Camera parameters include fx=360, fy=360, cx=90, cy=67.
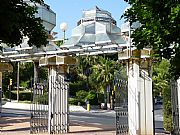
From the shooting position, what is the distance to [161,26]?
18.7ft

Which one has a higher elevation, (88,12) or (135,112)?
(88,12)

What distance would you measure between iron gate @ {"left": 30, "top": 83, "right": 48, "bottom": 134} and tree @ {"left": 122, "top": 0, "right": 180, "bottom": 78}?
415 inches

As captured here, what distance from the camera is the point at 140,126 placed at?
1433cm

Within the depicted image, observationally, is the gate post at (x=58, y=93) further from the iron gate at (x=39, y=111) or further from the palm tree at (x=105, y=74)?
the palm tree at (x=105, y=74)

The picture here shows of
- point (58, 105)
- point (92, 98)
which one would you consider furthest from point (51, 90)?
point (92, 98)

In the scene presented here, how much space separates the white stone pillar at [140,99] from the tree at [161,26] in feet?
26.7

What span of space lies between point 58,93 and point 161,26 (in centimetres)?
1151

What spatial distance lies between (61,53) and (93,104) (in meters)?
34.2

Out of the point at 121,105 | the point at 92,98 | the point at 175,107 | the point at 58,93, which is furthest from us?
the point at 92,98

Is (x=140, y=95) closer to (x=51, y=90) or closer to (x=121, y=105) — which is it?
(x=121, y=105)

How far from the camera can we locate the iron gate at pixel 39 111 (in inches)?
640

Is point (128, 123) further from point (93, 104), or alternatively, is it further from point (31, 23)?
point (93, 104)

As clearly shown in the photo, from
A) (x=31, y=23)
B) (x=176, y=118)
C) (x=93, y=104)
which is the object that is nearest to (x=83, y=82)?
(x=93, y=104)

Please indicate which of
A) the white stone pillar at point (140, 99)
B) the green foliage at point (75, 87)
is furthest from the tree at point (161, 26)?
the green foliage at point (75, 87)
